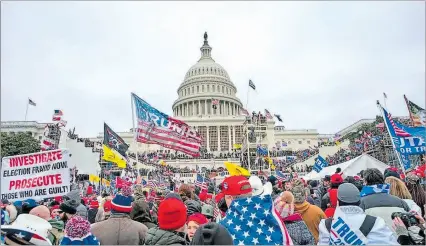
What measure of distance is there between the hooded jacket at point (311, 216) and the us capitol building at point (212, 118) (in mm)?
73719

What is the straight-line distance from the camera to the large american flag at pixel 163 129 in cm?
1584

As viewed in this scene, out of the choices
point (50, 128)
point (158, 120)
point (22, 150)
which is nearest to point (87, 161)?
point (50, 128)

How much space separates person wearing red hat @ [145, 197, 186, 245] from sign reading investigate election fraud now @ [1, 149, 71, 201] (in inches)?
155

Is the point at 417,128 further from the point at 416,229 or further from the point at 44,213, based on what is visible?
the point at 44,213

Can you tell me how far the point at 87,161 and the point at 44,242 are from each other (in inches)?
708

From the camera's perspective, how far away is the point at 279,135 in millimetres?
96312

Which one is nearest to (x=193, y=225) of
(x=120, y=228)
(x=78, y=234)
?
(x=120, y=228)

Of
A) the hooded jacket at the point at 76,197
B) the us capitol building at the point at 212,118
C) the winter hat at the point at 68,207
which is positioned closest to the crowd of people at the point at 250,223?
the winter hat at the point at 68,207

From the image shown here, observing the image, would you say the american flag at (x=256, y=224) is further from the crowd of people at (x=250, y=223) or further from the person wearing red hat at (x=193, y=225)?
the person wearing red hat at (x=193, y=225)

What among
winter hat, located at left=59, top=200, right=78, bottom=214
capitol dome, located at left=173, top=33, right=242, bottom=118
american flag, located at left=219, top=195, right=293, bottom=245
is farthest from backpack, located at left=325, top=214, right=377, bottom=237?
capitol dome, located at left=173, top=33, right=242, bottom=118

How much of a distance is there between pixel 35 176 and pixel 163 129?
8885mm

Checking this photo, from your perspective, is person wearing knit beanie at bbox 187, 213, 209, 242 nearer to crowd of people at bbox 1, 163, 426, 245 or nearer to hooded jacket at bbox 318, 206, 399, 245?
crowd of people at bbox 1, 163, 426, 245

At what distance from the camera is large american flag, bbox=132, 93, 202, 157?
52.0 ft

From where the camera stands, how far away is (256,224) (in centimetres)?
390
